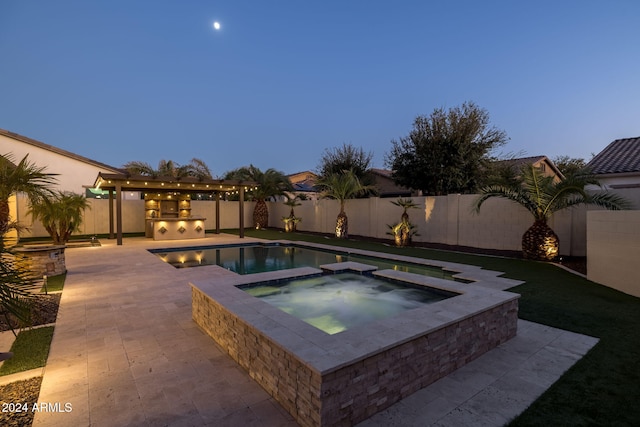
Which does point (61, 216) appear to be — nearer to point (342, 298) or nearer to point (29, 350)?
point (29, 350)

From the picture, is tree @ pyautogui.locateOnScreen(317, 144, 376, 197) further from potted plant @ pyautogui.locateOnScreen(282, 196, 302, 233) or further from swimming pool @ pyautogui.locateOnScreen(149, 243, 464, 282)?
swimming pool @ pyautogui.locateOnScreen(149, 243, 464, 282)

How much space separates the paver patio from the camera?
2.81m

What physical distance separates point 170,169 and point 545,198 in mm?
25514

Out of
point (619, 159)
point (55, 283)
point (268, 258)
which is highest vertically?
point (619, 159)

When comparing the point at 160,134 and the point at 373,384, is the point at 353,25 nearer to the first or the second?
the point at 373,384

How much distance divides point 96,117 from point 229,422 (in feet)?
276

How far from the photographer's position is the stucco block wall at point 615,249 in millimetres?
6414

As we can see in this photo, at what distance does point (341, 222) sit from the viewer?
17.3m

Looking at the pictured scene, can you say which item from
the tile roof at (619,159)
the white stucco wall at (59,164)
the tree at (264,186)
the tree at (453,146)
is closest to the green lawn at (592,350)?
the tree at (453,146)

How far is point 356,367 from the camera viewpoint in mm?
2711

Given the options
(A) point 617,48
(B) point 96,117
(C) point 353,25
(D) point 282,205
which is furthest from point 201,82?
(A) point 617,48

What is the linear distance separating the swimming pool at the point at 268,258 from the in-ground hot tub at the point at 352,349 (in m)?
3.89

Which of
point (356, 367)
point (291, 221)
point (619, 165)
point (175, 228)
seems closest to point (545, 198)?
point (619, 165)

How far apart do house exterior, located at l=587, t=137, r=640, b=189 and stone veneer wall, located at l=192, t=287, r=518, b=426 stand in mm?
11820
